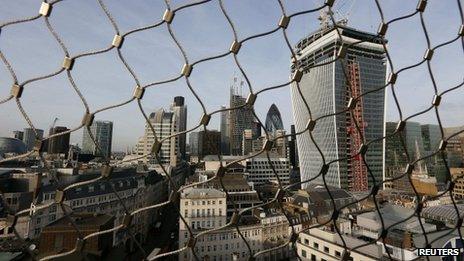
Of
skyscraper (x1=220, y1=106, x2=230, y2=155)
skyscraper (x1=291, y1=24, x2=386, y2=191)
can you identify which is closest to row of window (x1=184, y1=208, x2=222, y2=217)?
skyscraper (x1=291, y1=24, x2=386, y2=191)

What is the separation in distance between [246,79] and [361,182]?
56.3 feet

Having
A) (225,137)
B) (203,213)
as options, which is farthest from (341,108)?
(225,137)

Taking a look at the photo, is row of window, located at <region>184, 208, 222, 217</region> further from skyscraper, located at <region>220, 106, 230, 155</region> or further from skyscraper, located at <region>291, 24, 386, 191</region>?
skyscraper, located at <region>220, 106, 230, 155</region>

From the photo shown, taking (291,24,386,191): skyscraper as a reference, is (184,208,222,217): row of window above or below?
below

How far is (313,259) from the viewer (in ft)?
17.2

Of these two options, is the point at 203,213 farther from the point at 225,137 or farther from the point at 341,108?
the point at 225,137

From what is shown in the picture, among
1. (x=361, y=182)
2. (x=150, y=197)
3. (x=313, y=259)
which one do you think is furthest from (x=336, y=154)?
(x=313, y=259)

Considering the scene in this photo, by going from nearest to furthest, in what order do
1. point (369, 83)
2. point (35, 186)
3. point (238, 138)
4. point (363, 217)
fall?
point (363, 217) → point (35, 186) → point (369, 83) → point (238, 138)

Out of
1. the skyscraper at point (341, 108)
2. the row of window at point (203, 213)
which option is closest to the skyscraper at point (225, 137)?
the skyscraper at point (341, 108)

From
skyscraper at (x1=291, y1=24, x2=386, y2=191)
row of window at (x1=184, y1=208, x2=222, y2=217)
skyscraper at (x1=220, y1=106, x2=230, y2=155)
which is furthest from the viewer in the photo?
skyscraper at (x1=220, y1=106, x2=230, y2=155)

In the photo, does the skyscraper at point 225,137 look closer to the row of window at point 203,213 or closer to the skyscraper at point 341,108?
the skyscraper at point 341,108

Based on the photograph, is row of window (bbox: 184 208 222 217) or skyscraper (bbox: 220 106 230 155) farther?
skyscraper (bbox: 220 106 230 155)

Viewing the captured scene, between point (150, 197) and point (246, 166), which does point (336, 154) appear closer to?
point (246, 166)

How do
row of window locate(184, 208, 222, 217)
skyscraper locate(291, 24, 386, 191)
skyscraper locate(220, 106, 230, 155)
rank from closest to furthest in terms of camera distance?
1. row of window locate(184, 208, 222, 217)
2. skyscraper locate(291, 24, 386, 191)
3. skyscraper locate(220, 106, 230, 155)
